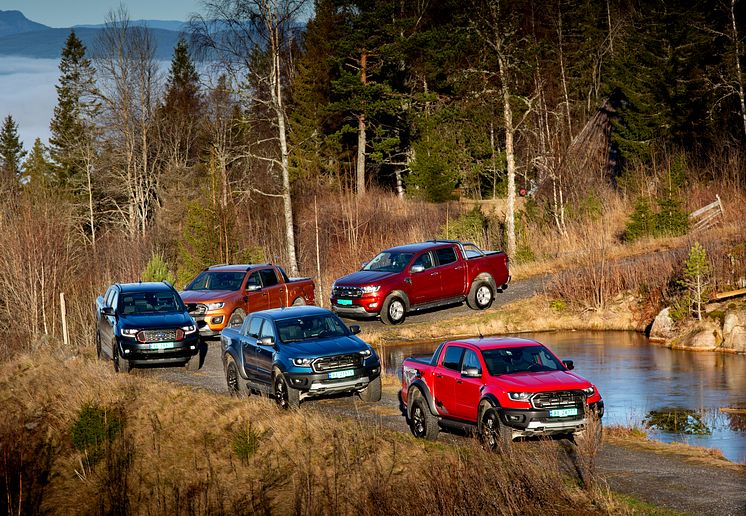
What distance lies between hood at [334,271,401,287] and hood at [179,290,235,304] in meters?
2.99

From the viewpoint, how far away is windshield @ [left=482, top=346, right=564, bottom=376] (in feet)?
51.6

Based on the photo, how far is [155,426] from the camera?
69.3 feet

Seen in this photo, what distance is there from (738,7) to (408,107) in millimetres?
17309

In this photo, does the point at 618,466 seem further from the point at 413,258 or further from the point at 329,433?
the point at 413,258

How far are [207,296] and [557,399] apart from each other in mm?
16324

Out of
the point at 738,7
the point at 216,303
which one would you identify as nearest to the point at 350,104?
the point at 738,7

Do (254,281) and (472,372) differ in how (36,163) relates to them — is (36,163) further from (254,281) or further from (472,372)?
(472,372)

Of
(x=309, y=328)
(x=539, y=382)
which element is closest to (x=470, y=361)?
(x=539, y=382)

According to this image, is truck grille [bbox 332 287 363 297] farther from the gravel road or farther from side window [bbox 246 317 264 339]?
side window [bbox 246 317 264 339]

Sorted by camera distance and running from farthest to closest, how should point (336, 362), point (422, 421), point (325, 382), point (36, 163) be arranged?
point (36, 163), point (336, 362), point (325, 382), point (422, 421)

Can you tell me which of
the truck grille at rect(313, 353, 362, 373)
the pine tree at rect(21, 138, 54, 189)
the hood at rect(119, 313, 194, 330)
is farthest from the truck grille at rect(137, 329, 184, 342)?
the pine tree at rect(21, 138, 54, 189)

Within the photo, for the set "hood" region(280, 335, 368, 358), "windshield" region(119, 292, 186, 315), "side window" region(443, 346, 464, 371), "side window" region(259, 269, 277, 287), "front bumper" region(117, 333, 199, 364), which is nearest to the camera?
"side window" region(443, 346, 464, 371)

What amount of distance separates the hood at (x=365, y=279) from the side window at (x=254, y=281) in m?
2.21

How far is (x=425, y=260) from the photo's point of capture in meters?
30.2
